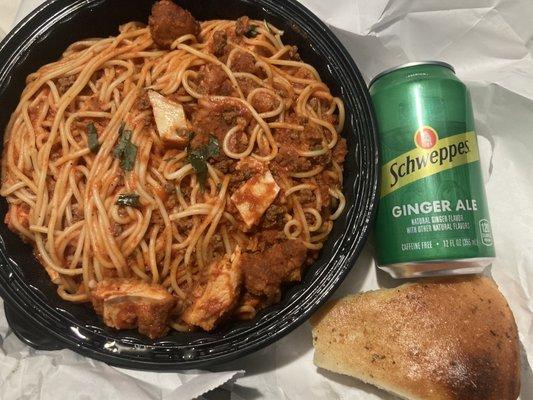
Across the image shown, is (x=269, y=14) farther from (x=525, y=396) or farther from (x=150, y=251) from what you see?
(x=525, y=396)

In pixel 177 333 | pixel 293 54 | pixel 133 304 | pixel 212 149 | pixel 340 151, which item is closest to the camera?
pixel 133 304

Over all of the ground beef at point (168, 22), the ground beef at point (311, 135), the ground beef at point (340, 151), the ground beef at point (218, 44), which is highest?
the ground beef at point (168, 22)

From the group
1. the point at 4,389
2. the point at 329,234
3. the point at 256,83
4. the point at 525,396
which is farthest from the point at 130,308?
the point at 525,396

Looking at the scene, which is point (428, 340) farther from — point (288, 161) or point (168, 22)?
point (168, 22)

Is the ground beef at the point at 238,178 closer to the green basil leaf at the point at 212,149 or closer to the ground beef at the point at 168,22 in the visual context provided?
the green basil leaf at the point at 212,149

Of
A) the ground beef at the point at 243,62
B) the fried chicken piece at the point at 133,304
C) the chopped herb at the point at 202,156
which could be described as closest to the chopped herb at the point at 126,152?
the chopped herb at the point at 202,156

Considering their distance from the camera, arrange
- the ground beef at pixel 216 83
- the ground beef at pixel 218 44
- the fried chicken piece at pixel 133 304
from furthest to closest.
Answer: the ground beef at pixel 218 44 → the ground beef at pixel 216 83 → the fried chicken piece at pixel 133 304

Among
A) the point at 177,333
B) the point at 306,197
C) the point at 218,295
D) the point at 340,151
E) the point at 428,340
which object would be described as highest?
the point at 340,151

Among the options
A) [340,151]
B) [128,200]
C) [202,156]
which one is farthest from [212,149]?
[340,151]
